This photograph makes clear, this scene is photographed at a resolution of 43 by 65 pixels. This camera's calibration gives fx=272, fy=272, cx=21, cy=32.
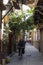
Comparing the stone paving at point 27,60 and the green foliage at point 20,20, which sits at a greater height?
the green foliage at point 20,20

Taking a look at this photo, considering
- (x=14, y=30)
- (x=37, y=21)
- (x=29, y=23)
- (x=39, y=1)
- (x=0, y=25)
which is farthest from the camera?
(x=29, y=23)

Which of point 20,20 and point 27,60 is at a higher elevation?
point 20,20

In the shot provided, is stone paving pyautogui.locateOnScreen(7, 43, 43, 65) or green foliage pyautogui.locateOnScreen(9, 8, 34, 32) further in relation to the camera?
green foliage pyautogui.locateOnScreen(9, 8, 34, 32)

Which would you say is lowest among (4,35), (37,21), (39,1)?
(4,35)

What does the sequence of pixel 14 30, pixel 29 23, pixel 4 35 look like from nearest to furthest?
1. pixel 4 35
2. pixel 14 30
3. pixel 29 23

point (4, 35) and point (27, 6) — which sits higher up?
point (27, 6)

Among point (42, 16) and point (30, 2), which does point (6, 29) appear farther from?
point (30, 2)

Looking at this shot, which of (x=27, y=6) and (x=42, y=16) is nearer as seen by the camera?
(x=42, y=16)

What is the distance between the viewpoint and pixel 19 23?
28.2 metres

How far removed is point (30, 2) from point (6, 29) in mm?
8473

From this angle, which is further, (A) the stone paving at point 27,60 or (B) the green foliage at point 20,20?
(B) the green foliage at point 20,20

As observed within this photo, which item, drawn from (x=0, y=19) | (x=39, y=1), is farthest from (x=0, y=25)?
(x=39, y=1)

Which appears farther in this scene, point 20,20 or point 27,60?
point 20,20

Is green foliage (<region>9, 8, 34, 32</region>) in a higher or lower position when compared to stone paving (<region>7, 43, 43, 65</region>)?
higher
